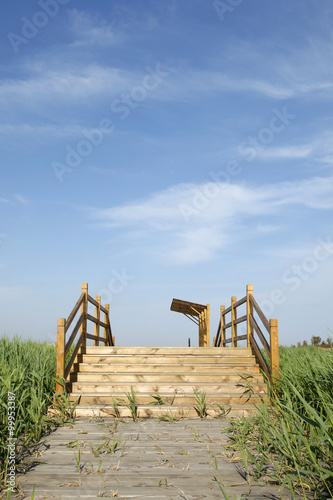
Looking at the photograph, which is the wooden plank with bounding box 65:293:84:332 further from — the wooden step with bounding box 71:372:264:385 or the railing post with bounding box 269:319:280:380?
the railing post with bounding box 269:319:280:380

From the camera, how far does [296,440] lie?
13.9 ft

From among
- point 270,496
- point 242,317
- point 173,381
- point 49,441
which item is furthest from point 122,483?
point 242,317

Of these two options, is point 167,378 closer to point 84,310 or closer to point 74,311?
point 74,311

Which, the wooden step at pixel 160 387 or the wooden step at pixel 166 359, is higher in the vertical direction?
the wooden step at pixel 166 359

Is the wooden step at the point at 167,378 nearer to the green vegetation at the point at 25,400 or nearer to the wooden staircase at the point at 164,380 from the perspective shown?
the wooden staircase at the point at 164,380

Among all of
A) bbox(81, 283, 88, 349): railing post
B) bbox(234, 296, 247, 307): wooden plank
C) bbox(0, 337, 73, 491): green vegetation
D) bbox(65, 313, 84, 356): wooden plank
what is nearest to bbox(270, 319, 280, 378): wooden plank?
bbox(234, 296, 247, 307): wooden plank

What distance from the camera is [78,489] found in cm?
364

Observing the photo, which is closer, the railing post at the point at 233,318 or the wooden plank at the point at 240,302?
the wooden plank at the point at 240,302

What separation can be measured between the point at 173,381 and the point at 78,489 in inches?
160

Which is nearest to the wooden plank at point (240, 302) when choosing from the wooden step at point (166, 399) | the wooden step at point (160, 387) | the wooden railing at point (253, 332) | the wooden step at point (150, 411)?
the wooden railing at point (253, 332)

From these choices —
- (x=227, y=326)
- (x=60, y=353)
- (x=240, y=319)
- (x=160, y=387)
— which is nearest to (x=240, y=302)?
(x=240, y=319)

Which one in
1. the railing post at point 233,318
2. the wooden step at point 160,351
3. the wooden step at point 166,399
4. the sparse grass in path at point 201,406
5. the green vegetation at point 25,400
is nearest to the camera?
the green vegetation at point 25,400

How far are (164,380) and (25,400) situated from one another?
8.72ft

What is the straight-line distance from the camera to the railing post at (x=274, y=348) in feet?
23.6
